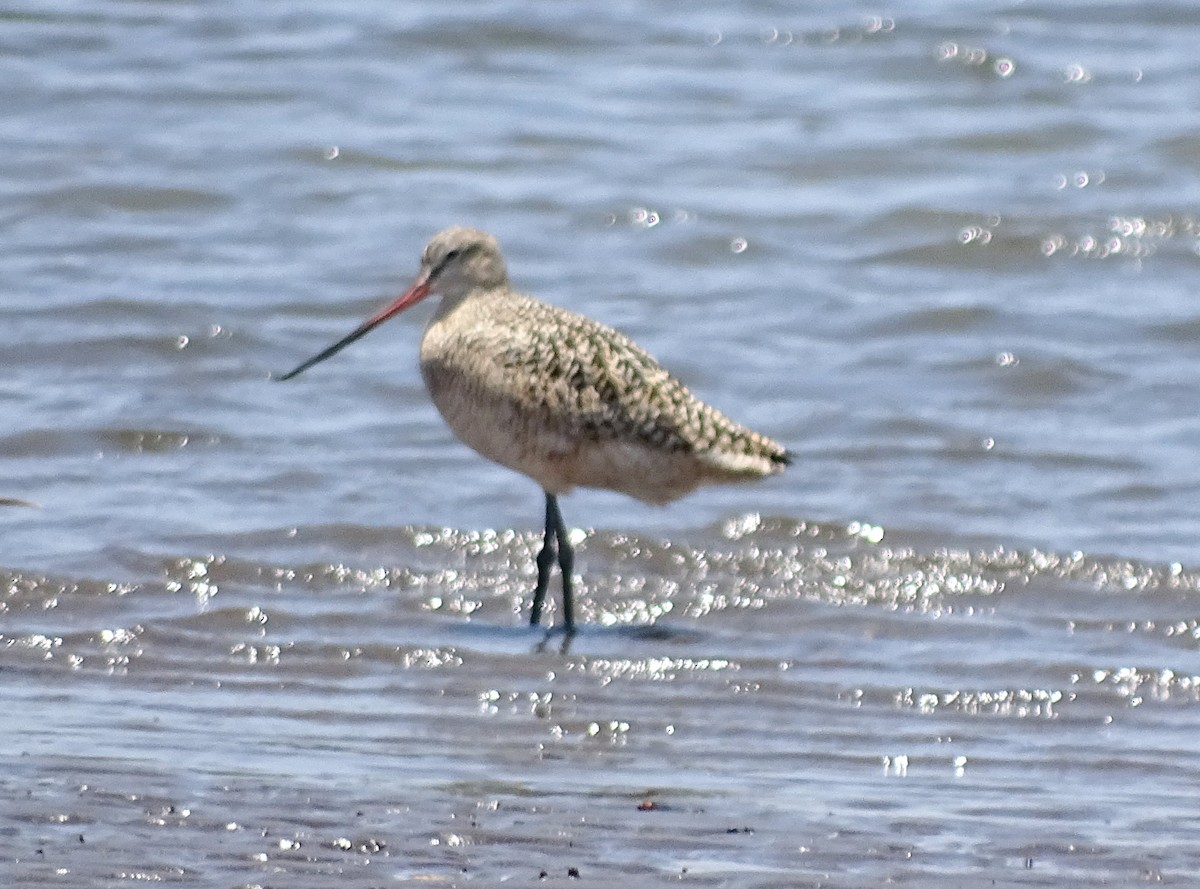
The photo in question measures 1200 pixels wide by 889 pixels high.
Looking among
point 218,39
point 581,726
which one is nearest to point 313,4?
point 218,39

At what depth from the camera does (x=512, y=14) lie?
14.6 metres

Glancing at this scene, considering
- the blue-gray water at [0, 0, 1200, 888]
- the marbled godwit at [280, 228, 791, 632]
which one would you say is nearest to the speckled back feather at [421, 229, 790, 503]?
the marbled godwit at [280, 228, 791, 632]

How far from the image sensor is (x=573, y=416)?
5988 mm

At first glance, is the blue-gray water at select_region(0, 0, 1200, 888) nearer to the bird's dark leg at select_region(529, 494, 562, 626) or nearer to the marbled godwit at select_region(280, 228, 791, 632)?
the bird's dark leg at select_region(529, 494, 562, 626)

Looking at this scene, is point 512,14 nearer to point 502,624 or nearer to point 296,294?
point 296,294

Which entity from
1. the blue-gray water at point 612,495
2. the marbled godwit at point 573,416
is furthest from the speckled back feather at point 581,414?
the blue-gray water at point 612,495

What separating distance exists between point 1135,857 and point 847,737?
104cm

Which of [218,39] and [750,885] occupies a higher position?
[218,39]

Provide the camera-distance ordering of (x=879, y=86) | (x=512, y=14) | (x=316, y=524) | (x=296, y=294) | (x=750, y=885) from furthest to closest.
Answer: (x=512, y=14)
(x=879, y=86)
(x=296, y=294)
(x=316, y=524)
(x=750, y=885)

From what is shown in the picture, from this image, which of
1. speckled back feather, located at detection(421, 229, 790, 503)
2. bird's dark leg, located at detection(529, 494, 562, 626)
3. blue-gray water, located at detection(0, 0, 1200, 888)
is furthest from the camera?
bird's dark leg, located at detection(529, 494, 562, 626)

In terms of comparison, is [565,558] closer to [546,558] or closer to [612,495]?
[546,558]

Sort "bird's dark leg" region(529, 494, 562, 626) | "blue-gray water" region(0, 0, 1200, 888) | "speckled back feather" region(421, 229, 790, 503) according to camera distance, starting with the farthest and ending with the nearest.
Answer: "bird's dark leg" region(529, 494, 562, 626) < "speckled back feather" region(421, 229, 790, 503) < "blue-gray water" region(0, 0, 1200, 888)

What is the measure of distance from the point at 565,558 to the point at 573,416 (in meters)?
0.39

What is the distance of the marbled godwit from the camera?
19.7ft
